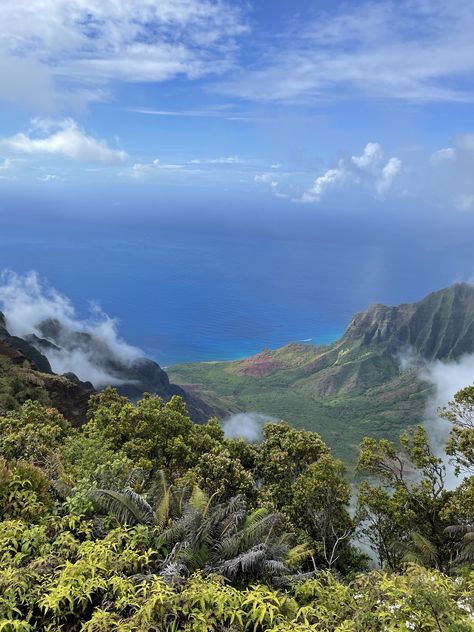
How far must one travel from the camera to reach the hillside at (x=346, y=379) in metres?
133

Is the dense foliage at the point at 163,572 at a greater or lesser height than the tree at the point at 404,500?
lesser

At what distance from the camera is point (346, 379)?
543ft

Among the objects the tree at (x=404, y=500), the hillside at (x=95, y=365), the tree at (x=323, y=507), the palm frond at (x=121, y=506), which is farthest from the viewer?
the hillside at (x=95, y=365)

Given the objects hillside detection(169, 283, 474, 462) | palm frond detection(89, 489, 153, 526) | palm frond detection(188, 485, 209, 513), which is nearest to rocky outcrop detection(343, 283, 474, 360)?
hillside detection(169, 283, 474, 462)

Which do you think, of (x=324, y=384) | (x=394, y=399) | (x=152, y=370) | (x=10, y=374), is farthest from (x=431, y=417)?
(x=10, y=374)

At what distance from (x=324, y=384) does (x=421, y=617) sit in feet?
530

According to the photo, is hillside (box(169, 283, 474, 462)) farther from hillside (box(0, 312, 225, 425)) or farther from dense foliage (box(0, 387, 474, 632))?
dense foliage (box(0, 387, 474, 632))

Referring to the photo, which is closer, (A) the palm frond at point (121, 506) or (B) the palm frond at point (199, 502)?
(A) the palm frond at point (121, 506)

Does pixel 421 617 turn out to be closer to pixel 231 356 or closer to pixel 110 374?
pixel 110 374

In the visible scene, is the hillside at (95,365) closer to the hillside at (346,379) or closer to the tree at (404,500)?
the hillside at (346,379)

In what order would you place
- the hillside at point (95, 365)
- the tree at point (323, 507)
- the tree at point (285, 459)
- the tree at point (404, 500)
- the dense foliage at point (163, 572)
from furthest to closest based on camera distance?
the hillside at point (95, 365) → the tree at point (285, 459) → the tree at point (323, 507) → the tree at point (404, 500) → the dense foliage at point (163, 572)

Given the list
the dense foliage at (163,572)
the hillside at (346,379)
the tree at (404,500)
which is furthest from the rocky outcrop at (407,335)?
the dense foliage at (163,572)

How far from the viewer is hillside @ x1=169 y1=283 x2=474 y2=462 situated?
132875 mm

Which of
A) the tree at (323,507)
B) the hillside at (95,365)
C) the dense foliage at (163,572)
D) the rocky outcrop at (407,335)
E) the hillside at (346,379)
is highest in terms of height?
the rocky outcrop at (407,335)
